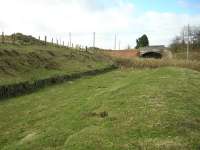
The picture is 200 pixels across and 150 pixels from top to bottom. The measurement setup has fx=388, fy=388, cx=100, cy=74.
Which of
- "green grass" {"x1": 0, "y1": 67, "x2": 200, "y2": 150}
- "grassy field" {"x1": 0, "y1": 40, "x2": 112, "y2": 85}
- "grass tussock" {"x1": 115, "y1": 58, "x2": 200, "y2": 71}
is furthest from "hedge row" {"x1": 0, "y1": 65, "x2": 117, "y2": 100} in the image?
"grass tussock" {"x1": 115, "y1": 58, "x2": 200, "y2": 71}

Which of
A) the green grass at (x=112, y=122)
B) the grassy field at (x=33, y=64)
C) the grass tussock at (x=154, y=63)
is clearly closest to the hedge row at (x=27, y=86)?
the grassy field at (x=33, y=64)

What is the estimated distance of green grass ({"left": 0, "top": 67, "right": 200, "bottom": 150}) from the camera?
1175 cm

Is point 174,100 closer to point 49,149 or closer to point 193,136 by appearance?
point 193,136

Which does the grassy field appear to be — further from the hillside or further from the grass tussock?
the grass tussock

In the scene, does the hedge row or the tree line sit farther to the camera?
the tree line

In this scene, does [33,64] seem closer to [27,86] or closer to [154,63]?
[27,86]

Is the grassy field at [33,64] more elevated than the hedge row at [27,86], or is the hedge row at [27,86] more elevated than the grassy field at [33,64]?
the grassy field at [33,64]

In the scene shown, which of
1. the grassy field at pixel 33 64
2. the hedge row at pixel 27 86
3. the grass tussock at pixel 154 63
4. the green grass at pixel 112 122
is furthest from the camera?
the grass tussock at pixel 154 63

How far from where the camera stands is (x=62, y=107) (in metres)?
19.4

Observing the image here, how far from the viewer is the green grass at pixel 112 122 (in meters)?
11.8

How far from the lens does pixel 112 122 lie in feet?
45.5

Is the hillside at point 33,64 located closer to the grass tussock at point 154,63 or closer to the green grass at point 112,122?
the green grass at point 112,122

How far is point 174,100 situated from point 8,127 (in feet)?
23.8

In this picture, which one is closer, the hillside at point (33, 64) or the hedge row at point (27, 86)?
the hedge row at point (27, 86)
